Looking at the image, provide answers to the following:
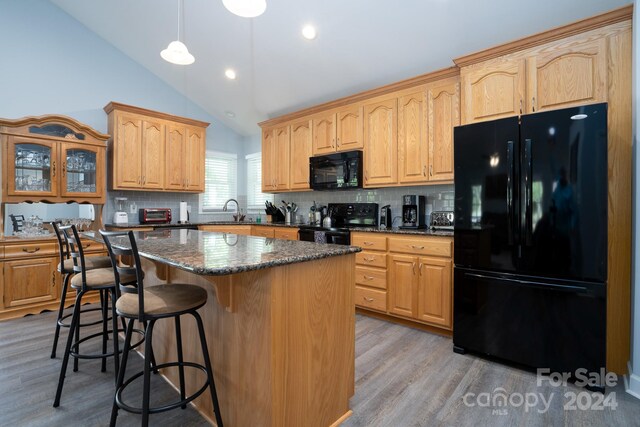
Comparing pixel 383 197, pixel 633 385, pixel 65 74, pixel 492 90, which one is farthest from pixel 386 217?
pixel 65 74

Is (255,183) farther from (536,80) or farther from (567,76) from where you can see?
(567,76)

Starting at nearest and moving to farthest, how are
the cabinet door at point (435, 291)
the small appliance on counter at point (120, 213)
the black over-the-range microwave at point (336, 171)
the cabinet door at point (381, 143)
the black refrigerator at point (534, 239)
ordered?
the black refrigerator at point (534, 239) < the cabinet door at point (435, 291) < the cabinet door at point (381, 143) < the black over-the-range microwave at point (336, 171) < the small appliance on counter at point (120, 213)

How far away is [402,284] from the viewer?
3.06 m

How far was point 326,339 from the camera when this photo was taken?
160 cm

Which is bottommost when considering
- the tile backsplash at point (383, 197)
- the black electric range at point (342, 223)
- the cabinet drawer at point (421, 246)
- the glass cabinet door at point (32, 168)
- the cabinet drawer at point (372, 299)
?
the cabinet drawer at point (372, 299)

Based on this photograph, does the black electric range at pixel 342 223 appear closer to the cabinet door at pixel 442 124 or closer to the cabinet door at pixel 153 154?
the cabinet door at pixel 442 124

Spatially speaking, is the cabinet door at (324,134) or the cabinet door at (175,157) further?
the cabinet door at (175,157)

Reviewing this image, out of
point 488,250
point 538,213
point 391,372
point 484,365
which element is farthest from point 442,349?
point 538,213

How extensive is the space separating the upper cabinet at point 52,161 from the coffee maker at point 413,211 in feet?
12.2

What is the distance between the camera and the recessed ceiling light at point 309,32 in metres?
3.22

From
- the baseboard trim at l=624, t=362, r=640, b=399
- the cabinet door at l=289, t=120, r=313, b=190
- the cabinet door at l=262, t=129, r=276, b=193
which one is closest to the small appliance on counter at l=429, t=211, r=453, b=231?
the baseboard trim at l=624, t=362, r=640, b=399

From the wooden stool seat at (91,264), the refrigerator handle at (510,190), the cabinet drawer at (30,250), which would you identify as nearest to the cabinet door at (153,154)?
the cabinet drawer at (30,250)

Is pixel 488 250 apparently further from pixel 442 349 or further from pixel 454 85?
pixel 454 85

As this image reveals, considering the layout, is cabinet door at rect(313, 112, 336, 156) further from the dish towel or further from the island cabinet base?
the island cabinet base
